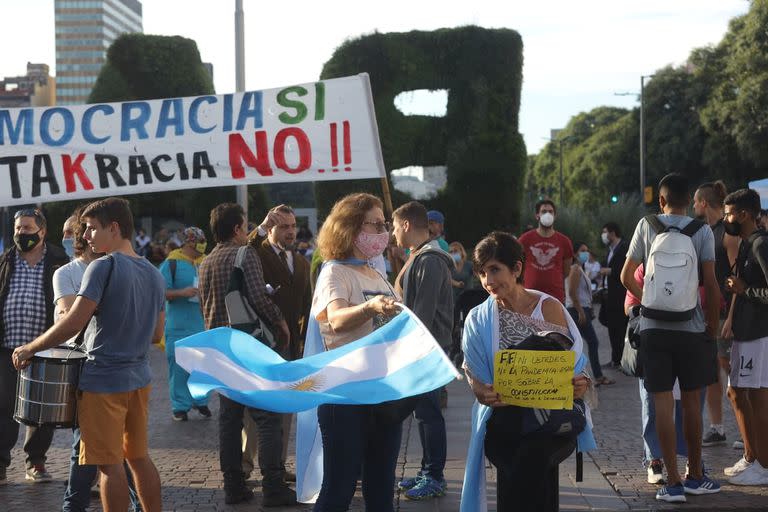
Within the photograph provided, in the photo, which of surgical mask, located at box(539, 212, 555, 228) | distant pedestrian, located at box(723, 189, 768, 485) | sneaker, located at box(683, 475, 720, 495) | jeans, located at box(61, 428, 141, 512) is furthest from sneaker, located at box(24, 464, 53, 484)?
surgical mask, located at box(539, 212, 555, 228)

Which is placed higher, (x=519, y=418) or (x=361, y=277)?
(x=361, y=277)

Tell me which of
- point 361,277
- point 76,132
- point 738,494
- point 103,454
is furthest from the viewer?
point 76,132

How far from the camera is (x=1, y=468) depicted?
813 cm

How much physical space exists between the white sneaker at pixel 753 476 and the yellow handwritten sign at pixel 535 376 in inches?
123

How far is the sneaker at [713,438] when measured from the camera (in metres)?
8.93

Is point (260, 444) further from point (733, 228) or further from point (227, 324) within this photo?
point (733, 228)

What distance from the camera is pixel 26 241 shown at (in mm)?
8094

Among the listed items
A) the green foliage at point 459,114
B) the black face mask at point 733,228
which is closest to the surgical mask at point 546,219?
the black face mask at point 733,228

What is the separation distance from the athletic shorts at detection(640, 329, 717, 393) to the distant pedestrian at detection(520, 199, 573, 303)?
162 inches

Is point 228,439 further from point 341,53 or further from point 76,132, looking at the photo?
point 341,53

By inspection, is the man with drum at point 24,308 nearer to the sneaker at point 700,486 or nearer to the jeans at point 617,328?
the sneaker at point 700,486

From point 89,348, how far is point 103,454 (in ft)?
1.77

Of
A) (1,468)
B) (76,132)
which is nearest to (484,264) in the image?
(1,468)

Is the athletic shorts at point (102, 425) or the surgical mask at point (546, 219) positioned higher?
the surgical mask at point (546, 219)
